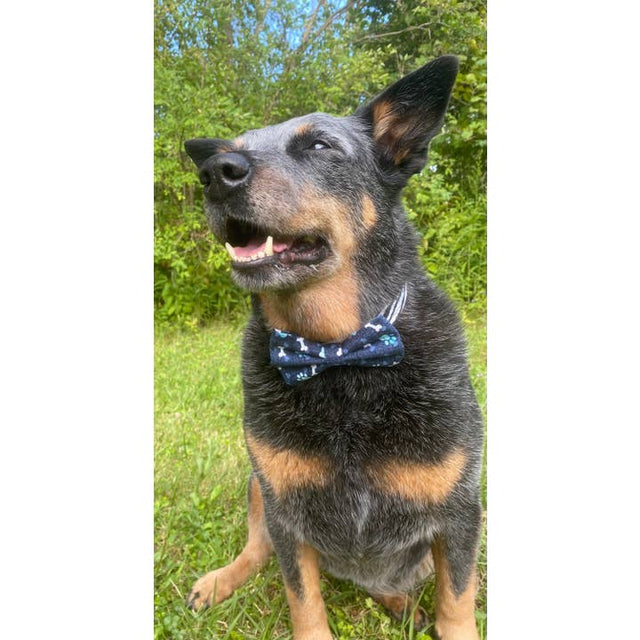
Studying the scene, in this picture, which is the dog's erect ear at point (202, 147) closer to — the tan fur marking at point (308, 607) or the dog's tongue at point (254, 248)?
the dog's tongue at point (254, 248)

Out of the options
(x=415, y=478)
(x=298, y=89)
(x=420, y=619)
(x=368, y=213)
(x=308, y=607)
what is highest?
(x=298, y=89)

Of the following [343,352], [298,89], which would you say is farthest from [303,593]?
[298,89]

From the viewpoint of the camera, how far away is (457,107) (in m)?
2.05

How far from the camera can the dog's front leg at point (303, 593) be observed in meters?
1.98

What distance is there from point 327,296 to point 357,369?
0.23 meters

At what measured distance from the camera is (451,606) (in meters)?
2.00

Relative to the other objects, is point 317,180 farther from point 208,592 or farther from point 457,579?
point 208,592

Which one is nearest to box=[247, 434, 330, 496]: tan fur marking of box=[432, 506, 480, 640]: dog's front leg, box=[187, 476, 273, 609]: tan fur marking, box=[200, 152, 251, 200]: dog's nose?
box=[187, 476, 273, 609]: tan fur marking

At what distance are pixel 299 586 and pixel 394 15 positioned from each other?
75.3 inches

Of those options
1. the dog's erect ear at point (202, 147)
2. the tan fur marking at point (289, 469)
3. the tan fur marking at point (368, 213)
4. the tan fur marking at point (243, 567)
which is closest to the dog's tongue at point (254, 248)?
the tan fur marking at point (368, 213)

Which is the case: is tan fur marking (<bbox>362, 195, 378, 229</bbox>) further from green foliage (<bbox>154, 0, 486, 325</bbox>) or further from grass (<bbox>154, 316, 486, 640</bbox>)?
grass (<bbox>154, 316, 486, 640</bbox>)

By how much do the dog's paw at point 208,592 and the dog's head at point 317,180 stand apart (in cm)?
114
